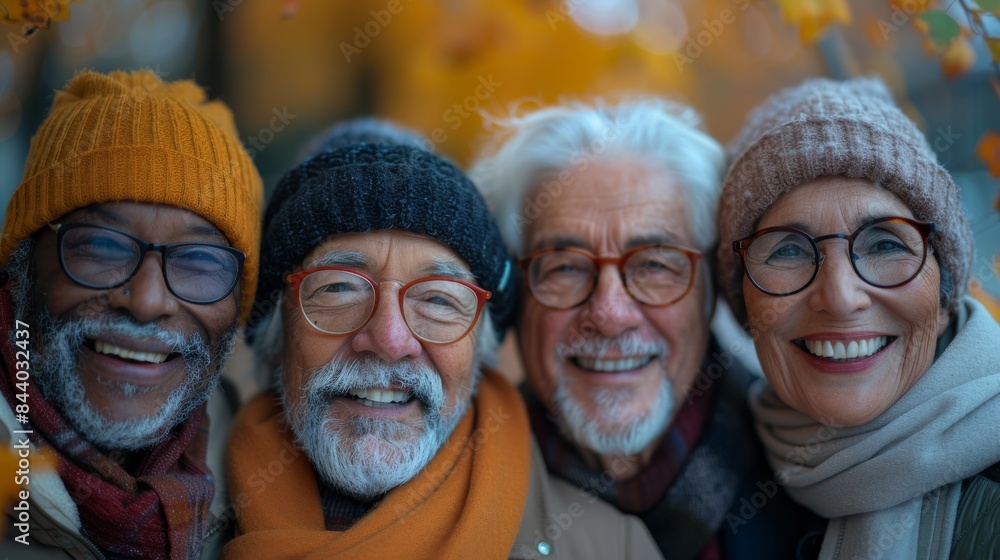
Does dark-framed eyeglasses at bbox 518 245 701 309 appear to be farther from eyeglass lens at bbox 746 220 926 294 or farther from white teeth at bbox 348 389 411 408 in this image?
white teeth at bbox 348 389 411 408

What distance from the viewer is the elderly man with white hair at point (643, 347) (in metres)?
2.94

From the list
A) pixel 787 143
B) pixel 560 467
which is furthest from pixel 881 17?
pixel 560 467

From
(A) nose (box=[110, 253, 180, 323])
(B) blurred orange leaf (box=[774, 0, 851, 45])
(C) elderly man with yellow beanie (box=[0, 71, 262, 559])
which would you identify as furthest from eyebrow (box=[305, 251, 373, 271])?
(B) blurred orange leaf (box=[774, 0, 851, 45])

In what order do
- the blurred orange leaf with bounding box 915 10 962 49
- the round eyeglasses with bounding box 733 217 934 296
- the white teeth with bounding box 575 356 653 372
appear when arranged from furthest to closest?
the white teeth with bounding box 575 356 653 372 → the blurred orange leaf with bounding box 915 10 962 49 → the round eyeglasses with bounding box 733 217 934 296

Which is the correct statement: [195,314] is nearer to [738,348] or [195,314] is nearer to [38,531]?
[38,531]

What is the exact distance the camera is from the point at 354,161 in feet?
9.09

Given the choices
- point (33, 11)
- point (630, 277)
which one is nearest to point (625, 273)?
point (630, 277)

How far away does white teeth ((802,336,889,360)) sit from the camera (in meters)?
2.54

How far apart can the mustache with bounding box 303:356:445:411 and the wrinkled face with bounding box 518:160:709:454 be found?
2.27 feet

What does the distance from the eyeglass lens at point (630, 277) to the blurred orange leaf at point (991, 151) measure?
52.9 inches

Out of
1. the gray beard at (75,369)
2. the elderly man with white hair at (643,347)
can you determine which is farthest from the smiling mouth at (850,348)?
the gray beard at (75,369)

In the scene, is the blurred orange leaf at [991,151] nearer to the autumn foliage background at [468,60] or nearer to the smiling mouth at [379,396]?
the autumn foliage background at [468,60]

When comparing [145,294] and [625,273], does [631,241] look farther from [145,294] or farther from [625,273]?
[145,294]

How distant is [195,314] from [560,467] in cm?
165
